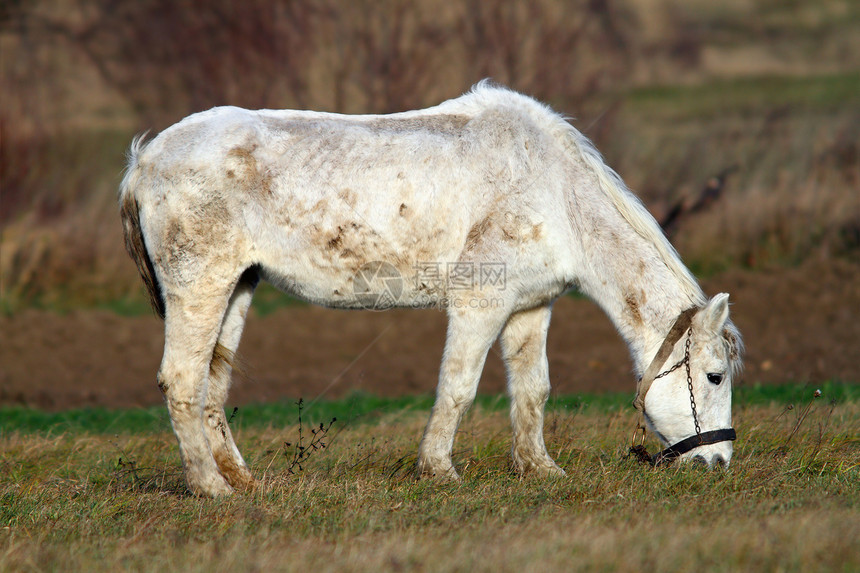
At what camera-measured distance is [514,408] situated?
18.5 feet

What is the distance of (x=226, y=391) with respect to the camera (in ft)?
18.4

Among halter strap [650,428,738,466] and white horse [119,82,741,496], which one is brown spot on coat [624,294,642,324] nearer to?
white horse [119,82,741,496]

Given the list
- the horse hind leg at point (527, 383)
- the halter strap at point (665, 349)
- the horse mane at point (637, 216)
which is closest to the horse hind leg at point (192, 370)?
the horse hind leg at point (527, 383)

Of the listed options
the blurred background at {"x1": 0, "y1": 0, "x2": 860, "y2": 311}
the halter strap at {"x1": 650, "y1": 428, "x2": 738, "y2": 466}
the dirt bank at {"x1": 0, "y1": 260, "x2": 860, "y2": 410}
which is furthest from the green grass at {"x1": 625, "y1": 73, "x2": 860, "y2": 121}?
the halter strap at {"x1": 650, "y1": 428, "x2": 738, "y2": 466}

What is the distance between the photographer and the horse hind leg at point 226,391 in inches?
213

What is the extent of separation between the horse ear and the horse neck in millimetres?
195

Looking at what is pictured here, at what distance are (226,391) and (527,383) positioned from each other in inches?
75.3

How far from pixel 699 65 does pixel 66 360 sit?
24829mm

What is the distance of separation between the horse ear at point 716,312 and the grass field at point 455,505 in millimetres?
812

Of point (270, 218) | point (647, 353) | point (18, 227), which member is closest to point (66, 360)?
point (18, 227)

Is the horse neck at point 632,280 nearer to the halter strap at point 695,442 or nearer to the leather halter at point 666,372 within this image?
the leather halter at point 666,372

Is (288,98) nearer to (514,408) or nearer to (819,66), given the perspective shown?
(514,408)

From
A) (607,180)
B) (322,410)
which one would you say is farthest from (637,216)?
(322,410)

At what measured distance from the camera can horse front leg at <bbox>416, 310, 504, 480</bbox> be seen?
523 centimetres
